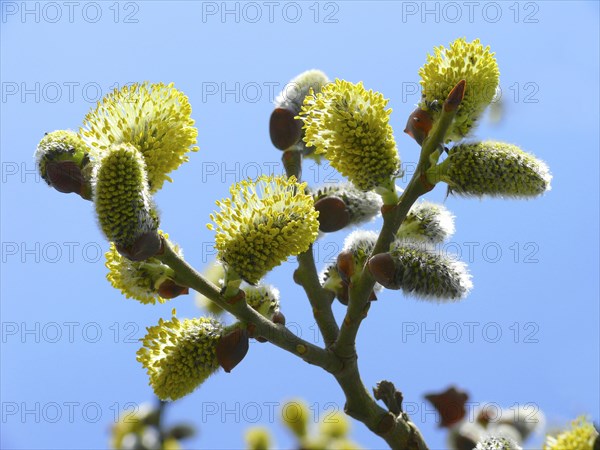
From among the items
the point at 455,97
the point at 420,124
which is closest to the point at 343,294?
the point at 420,124

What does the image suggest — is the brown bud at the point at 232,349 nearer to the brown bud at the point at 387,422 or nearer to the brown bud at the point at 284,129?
the brown bud at the point at 387,422

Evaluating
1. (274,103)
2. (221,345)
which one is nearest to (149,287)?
(221,345)

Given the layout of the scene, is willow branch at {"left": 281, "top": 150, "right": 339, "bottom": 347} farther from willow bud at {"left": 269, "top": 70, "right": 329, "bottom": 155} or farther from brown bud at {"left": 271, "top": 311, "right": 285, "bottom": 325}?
willow bud at {"left": 269, "top": 70, "right": 329, "bottom": 155}

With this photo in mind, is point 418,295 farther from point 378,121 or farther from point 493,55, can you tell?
point 493,55

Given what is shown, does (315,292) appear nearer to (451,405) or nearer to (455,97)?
(451,405)

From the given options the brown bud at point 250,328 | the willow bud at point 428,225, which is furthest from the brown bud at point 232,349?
the willow bud at point 428,225

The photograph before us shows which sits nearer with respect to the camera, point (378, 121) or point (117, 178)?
point (117, 178)
